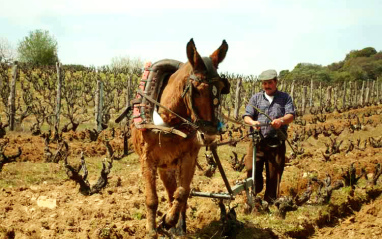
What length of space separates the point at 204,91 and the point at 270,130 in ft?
7.32

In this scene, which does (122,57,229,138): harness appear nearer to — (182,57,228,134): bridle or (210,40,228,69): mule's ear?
(182,57,228,134): bridle

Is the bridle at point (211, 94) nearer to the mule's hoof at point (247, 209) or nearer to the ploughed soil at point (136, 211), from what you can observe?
the ploughed soil at point (136, 211)

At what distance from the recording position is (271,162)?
5641 mm

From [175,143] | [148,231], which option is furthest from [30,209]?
[175,143]

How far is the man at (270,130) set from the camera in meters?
5.38

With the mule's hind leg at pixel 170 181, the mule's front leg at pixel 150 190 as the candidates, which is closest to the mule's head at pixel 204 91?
the mule's front leg at pixel 150 190

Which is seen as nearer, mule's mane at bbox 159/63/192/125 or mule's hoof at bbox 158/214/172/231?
mule's mane at bbox 159/63/192/125

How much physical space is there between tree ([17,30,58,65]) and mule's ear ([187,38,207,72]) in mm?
55742

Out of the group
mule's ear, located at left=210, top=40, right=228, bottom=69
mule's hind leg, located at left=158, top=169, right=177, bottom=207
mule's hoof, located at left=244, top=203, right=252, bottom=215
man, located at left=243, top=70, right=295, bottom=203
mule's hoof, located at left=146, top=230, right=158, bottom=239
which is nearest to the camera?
mule's ear, located at left=210, top=40, right=228, bottom=69

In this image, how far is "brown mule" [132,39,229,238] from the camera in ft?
11.6

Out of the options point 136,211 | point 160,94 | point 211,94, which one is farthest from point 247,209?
point 211,94

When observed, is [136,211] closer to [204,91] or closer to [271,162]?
[271,162]

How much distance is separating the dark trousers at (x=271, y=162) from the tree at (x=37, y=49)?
5439 centimetres

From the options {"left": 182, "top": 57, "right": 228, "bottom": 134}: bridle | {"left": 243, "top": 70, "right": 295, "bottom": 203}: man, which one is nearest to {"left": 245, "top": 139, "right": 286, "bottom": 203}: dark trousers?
{"left": 243, "top": 70, "right": 295, "bottom": 203}: man
